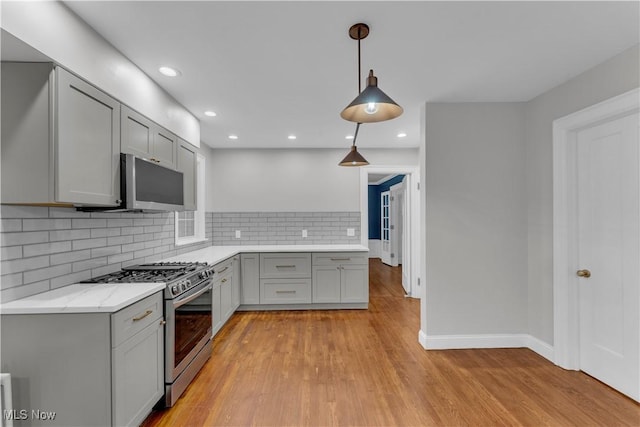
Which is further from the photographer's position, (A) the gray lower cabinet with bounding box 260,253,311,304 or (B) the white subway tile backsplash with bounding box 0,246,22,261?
(A) the gray lower cabinet with bounding box 260,253,311,304

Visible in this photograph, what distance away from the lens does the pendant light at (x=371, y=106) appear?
1.49m

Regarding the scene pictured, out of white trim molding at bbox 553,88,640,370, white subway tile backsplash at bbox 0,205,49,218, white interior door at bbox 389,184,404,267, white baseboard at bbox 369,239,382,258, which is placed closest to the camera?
white subway tile backsplash at bbox 0,205,49,218

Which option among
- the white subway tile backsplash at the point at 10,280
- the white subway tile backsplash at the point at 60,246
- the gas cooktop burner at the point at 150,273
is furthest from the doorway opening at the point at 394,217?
the white subway tile backsplash at the point at 10,280

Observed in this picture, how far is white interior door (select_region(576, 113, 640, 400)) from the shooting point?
84.8 inches

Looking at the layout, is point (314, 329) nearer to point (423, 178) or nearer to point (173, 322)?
point (173, 322)

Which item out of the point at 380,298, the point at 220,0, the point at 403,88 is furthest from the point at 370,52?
the point at 380,298

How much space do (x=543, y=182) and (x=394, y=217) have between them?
15.5 ft

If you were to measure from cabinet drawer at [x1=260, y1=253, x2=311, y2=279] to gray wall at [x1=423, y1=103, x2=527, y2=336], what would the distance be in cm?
173

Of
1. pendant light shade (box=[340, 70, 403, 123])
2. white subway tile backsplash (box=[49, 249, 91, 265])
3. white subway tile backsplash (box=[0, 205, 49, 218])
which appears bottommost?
white subway tile backsplash (box=[49, 249, 91, 265])

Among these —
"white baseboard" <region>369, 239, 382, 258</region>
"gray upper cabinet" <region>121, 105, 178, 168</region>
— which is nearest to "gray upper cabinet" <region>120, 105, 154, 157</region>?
"gray upper cabinet" <region>121, 105, 178, 168</region>

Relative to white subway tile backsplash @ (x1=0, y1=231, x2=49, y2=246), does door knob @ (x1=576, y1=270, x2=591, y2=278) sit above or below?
below

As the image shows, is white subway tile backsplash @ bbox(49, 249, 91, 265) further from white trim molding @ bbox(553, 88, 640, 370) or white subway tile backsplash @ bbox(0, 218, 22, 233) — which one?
white trim molding @ bbox(553, 88, 640, 370)

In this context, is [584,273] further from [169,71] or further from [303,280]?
[169,71]

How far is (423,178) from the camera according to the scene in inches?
119
